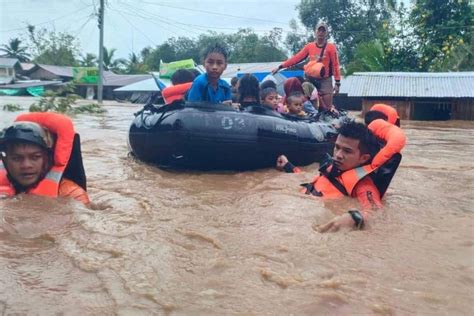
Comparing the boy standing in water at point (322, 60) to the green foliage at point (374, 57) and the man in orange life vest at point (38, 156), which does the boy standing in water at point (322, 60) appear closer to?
Answer: the man in orange life vest at point (38, 156)

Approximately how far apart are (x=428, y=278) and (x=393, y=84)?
18.2m

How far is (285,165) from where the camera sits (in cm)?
500

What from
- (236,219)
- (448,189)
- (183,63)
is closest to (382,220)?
(236,219)

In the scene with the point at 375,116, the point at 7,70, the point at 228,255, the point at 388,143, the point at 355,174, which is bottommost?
the point at 228,255

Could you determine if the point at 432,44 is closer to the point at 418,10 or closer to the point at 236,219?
the point at 418,10

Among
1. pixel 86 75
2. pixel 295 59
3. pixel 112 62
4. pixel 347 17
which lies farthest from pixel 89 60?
pixel 295 59

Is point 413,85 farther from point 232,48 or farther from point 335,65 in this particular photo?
point 232,48

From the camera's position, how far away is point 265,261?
2.38 m

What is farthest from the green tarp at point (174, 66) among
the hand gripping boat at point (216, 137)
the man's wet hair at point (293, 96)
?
the hand gripping boat at point (216, 137)

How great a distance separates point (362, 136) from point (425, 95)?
52.3 feet

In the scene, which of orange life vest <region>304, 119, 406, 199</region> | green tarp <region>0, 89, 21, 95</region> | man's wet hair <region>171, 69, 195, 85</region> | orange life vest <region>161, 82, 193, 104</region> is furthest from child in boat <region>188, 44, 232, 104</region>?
green tarp <region>0, 89, 21, 95</region>

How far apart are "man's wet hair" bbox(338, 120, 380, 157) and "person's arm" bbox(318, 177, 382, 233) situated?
21cm

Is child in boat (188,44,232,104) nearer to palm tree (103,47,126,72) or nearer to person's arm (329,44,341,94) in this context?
person's arm (329,44,341,94)

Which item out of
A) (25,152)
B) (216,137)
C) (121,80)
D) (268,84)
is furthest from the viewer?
(121,80)
